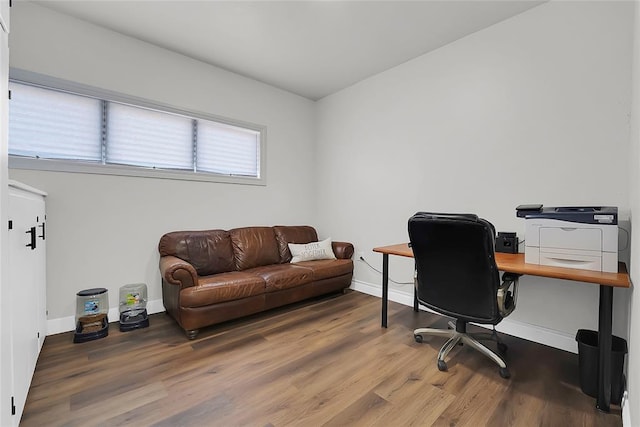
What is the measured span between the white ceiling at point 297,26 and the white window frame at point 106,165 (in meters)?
0.63

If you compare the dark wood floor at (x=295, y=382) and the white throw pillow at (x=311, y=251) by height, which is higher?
the white throw pillow at (x=311, y=251)

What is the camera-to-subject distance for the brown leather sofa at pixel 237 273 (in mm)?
2398

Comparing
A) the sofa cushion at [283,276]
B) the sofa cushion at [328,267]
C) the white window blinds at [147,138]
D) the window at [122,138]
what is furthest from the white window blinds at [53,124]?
the sofa cushion at [328,267]

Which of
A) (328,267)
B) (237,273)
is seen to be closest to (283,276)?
(237,273)

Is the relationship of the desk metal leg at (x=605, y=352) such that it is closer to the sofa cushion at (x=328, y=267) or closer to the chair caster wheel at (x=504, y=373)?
the chair caster wheel at (x=504, y=373)

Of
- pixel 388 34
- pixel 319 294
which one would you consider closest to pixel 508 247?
pixel 319 294

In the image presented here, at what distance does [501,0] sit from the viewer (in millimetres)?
2273

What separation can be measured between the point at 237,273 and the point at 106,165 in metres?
1.65

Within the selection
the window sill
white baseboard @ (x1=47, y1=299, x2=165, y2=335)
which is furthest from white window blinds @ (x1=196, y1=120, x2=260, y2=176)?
white baseboard @ (x1=47, y1=299, x2=165, y2=335)

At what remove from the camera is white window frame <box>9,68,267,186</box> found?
7.59ft

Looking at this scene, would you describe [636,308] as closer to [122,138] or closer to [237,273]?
[237,273]

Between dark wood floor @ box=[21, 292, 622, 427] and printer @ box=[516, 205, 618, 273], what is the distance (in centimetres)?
79

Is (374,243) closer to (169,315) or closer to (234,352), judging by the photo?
(234,352)

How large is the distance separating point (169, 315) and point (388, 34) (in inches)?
143
